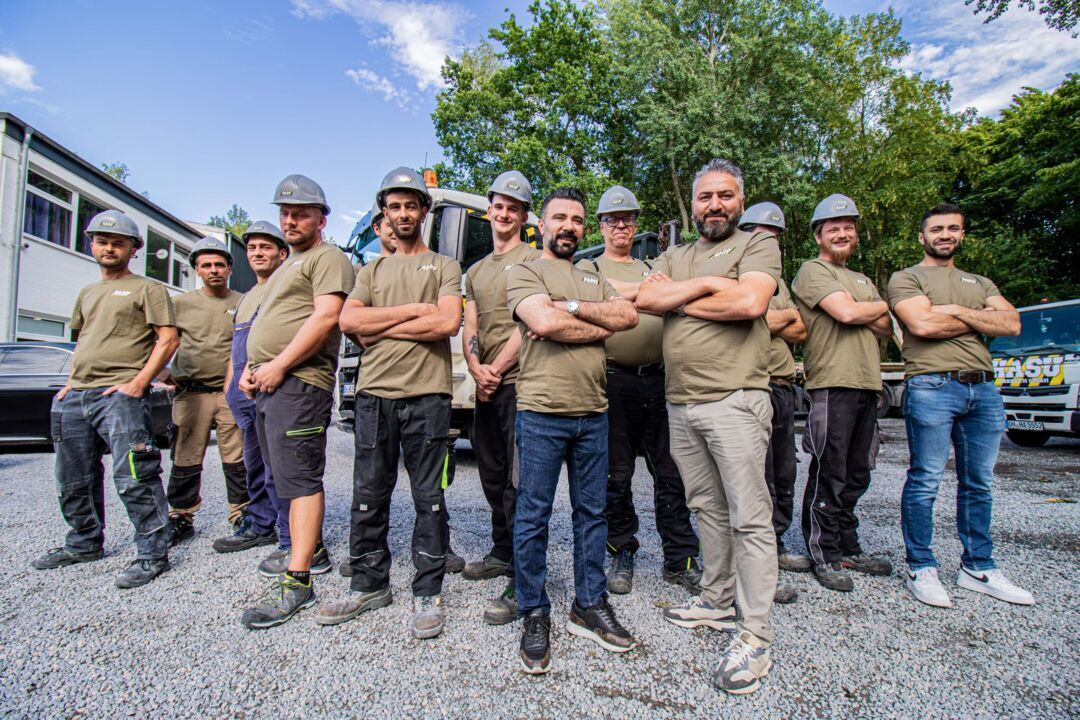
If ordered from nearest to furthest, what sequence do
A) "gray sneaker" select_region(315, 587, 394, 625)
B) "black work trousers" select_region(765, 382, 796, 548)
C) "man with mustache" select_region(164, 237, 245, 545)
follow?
"gray sneaker" select_region(315, 587, 394, 625), "black work trousers" select_region(765, 382, 796, 548), "man with mustache" select_region(164, 237, 245, 545)

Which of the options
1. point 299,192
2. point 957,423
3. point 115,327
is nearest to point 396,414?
point 299,192

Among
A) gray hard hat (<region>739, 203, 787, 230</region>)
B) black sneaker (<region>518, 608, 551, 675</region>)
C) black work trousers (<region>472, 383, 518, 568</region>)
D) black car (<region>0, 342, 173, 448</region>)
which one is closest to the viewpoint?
black sneaker (<region>518, 608, 551, 675</region>)

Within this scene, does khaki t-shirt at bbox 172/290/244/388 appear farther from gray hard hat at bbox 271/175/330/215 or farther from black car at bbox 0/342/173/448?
black car at bbox 0/342/173/448

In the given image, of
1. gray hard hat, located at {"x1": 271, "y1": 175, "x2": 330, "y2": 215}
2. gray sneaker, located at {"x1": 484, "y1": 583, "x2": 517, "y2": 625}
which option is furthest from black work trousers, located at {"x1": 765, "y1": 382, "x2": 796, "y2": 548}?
gray hard hat, located at {"x1": 271, "y1": 175, "x2": 330, "y2": 215}

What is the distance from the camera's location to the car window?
6793mm

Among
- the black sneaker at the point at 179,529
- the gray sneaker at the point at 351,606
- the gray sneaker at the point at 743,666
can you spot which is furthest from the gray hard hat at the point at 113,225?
the gray sneaker at the point at 743,666

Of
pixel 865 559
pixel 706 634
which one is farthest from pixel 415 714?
pixel 865 559

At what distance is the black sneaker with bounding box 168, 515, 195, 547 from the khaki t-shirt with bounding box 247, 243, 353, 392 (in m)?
1.72

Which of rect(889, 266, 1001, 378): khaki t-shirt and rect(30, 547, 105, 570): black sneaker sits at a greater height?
rect(889, 266, 1001, 378): khaki t-shirt

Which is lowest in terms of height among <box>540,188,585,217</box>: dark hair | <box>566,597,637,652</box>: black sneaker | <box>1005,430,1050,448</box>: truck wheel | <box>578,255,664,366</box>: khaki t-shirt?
<box>566,597,637,652</box>: black sneaker

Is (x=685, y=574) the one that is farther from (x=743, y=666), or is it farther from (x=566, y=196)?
(x=566, y=196)

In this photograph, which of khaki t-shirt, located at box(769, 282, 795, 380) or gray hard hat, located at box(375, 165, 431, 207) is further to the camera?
khaki t-shirt, located at box(769, 282, 795, 380)

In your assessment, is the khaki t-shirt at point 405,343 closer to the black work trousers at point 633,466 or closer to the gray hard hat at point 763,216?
the black work trousers at point 633,466

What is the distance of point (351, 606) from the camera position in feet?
8.52
